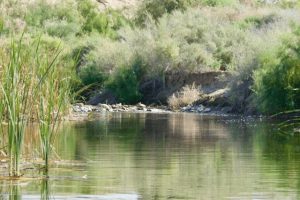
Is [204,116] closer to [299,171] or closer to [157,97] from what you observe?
[157,97]

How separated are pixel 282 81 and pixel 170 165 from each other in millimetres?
24691

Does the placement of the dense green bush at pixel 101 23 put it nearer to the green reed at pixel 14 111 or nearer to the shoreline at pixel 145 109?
the shoreline at pixel 145 109

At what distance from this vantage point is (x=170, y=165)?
23016mm

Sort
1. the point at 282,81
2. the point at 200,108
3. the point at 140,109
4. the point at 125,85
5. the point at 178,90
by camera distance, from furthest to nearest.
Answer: the point at 125,85, the point at 178,90, the point at 140,109, the point at 200,108, the point at 282,81

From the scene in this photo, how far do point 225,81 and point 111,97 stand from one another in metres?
8.70

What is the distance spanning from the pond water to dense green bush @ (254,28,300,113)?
24.4ft

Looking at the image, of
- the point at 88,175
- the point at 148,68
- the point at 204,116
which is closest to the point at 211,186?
the point at 88,175

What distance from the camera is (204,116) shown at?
Result: 48594 mm

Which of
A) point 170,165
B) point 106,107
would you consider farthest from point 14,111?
point 106,107

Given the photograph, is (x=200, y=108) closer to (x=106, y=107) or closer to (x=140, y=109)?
(x=140, y=109)

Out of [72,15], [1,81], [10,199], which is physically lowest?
[10,199]

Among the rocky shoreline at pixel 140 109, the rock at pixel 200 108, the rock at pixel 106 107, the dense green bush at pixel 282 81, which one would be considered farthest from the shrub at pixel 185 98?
the dense green bush at pixel 282 81

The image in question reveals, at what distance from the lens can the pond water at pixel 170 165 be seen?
1781 cm

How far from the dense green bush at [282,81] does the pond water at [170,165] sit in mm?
7426
